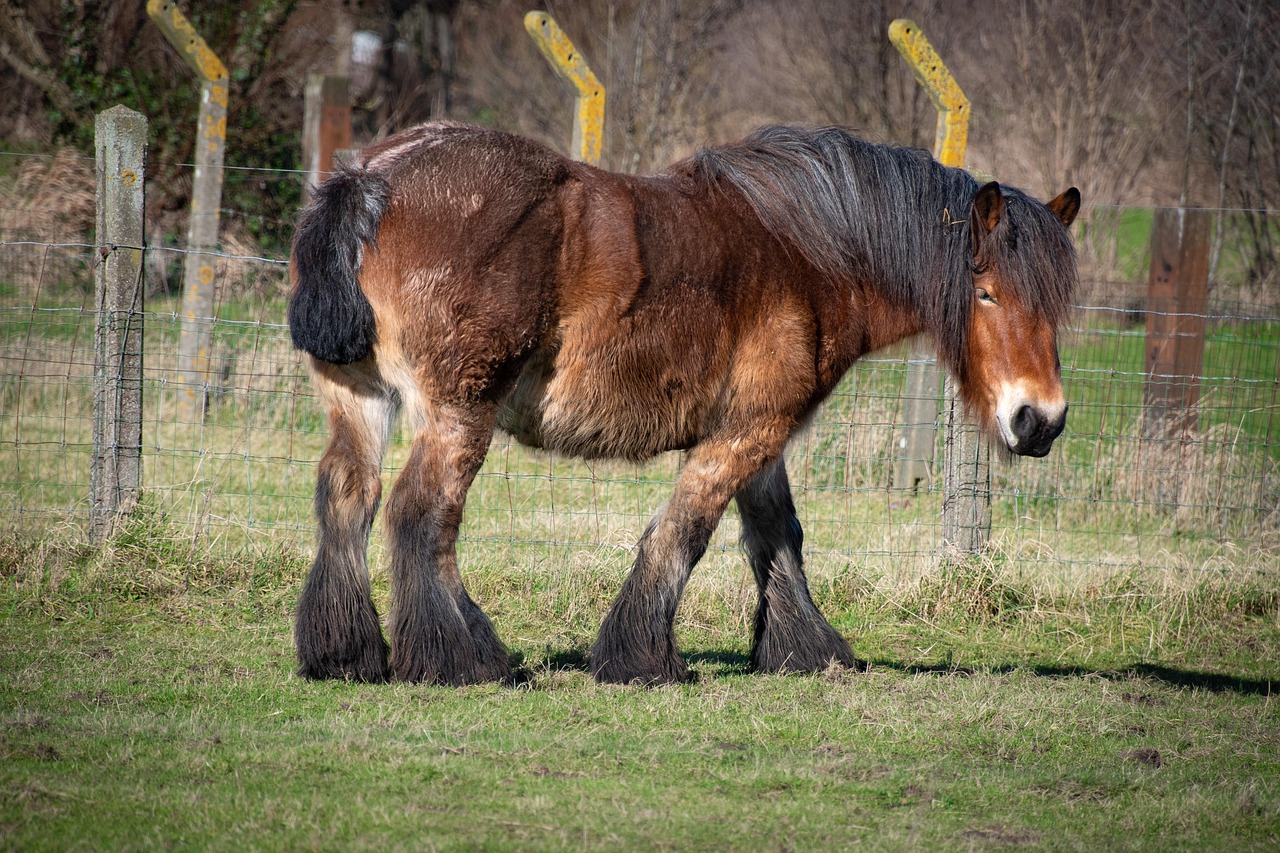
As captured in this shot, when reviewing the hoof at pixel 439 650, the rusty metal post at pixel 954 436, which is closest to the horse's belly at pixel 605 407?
the hoof at pixel 439 650

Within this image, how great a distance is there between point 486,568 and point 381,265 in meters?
2.55

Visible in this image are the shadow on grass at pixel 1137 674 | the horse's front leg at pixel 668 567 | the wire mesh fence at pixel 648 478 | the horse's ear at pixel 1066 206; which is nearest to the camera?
the horse's front leg at pixel 668 567

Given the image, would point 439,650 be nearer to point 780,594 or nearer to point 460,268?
point 460,268

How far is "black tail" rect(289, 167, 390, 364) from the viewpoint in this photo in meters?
4.29

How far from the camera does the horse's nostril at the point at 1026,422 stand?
479cm

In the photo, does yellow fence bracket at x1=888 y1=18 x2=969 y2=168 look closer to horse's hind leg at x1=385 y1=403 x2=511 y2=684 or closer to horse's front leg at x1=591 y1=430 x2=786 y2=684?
horse's front leg at x1=591 y1=430 x2=786 y2=684

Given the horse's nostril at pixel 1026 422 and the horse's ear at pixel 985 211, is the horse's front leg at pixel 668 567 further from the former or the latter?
the horse's ear at pixel 985 211

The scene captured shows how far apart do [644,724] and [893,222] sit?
2.46m

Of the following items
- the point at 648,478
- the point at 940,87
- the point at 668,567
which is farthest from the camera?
the point at 648,478

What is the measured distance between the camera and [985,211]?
16.0ft

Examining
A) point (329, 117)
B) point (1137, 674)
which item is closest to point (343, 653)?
point (1137, 674)

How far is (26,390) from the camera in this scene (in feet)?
30.5

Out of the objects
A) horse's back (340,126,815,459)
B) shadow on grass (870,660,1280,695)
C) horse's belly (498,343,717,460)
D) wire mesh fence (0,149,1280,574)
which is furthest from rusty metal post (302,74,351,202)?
shadow on grass (870,660,1280,695)

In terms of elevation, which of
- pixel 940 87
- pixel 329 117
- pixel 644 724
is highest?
pixel 329 117
